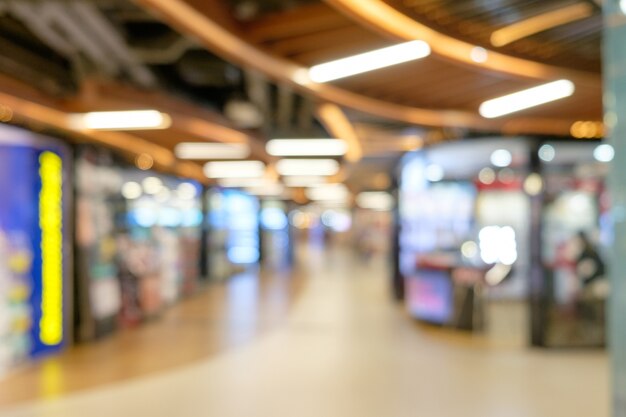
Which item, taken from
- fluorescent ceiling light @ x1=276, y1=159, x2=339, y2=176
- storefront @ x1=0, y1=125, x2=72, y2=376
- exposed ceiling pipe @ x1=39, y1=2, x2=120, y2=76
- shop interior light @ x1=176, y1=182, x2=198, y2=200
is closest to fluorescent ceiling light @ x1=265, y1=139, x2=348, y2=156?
fluorescent ceiling light @ x1=276, y1=159, x2=339, y2=176

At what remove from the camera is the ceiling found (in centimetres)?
390

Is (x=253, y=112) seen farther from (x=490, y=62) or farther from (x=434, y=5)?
(x=434, y=5)

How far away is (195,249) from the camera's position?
48.6ft

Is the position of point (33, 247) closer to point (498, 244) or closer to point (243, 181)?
point (243, 181)

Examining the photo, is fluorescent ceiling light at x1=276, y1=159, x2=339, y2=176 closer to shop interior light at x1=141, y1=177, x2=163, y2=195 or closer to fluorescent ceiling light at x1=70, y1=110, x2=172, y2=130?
shop interior light at x1=141, y1=177, x2=163, y2=195

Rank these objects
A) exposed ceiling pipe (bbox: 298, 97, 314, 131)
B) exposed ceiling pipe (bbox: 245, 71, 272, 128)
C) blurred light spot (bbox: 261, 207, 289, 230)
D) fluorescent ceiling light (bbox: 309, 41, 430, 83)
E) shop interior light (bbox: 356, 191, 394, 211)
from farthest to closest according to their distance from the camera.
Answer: shop interior light (bbox: 356, 191, 394, 211) → blurred light spot (bbox: 261, 207, 289, 230) → exposed ceiling pipe (bbox: 298, 97, 314, 131) → exposed ceiling pipe (bbox: 245, 71, 272, 128) → fluorescent ceiling light (bbox: 309, 41, 430, 83)

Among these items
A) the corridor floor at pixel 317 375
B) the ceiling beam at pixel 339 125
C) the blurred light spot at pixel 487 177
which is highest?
the ceiling beam at pixel 339 125

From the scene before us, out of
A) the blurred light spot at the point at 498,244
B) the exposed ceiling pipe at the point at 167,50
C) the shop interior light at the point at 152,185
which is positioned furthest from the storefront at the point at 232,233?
the exposed ceiling pipe at the point at 167,50

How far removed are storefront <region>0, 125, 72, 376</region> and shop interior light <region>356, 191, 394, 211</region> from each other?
1621 centimetres

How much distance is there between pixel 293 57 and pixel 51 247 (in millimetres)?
4728

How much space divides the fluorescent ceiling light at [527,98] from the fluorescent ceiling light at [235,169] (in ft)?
18.4

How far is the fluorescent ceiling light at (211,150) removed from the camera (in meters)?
9.09

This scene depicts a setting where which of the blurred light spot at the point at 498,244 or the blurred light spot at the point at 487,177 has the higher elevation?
the blurred light spot at the point at 487,177

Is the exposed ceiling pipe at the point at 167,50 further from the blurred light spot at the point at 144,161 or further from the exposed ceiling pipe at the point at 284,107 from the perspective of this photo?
the blurred light spot at the point at 144,161
